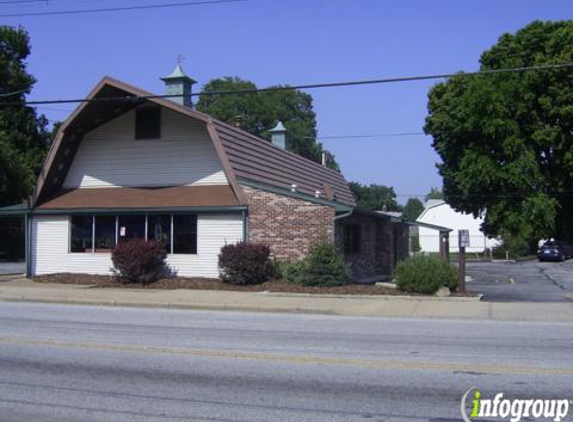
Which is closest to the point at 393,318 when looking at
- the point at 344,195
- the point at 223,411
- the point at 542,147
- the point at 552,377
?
the point at 552,377

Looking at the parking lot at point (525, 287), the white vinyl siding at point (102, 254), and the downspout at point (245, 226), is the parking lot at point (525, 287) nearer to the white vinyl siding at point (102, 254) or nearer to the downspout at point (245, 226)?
the downspout at point (245, 226)

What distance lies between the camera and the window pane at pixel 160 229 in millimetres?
23250

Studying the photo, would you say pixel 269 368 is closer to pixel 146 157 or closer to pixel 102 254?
pixel 102 254

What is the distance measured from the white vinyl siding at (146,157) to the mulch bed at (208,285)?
3634 mm

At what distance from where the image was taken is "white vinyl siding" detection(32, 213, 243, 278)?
883 inches

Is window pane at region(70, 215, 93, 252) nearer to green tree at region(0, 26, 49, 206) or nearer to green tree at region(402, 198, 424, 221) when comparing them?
green tree at region(0, 26, 49, 206)

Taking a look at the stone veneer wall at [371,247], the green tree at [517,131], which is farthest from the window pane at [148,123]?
the green tree at [517,131]

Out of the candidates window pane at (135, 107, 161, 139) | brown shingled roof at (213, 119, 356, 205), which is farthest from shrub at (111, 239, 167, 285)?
window pane at (135, 107, 161, 139)

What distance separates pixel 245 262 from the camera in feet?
67.4

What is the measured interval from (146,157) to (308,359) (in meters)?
16.4

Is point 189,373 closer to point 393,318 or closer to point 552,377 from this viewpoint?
point 552,377

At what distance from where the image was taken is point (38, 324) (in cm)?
1334

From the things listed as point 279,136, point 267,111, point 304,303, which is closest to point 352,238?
point 304,303

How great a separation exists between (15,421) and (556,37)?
42.5 meters
